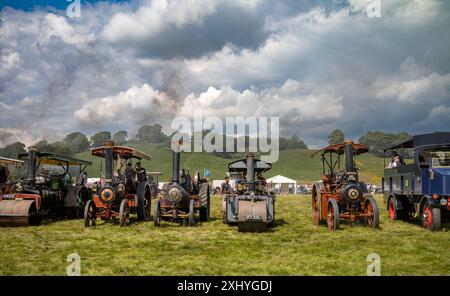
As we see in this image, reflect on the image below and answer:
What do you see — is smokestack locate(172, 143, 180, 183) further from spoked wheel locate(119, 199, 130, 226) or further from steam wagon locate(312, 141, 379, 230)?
steam wagon locate(312, 141, 379, 230)

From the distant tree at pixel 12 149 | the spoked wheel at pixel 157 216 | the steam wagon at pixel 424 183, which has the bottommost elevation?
the spoked wheel at pixel 157 216

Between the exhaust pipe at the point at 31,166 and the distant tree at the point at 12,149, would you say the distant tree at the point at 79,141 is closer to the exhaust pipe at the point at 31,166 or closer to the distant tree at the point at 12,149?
the distant tree at the point at 12,149

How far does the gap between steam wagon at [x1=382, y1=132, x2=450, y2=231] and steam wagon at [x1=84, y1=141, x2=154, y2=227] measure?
8.30 metres

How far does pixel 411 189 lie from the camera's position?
12281mm

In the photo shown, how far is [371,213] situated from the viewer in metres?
11.3

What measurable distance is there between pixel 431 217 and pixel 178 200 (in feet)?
22.2

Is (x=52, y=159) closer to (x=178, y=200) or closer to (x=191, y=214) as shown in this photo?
(x=178, y=200)

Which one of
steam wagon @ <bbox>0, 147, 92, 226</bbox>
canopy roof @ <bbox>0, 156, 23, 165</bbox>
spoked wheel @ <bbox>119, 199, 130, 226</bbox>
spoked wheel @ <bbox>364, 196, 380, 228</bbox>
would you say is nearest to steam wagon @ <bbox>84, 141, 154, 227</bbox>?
spoked wheel @ <bbox>119, 199, 130, 226</bbox>

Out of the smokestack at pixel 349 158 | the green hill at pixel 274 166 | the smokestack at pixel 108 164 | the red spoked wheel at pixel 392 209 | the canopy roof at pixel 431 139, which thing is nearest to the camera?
the smokestack at pixel 349 158

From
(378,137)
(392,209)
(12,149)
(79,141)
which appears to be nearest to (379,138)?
(378,137)

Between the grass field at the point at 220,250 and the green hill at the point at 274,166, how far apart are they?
56.1 meters

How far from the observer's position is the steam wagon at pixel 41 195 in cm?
1178

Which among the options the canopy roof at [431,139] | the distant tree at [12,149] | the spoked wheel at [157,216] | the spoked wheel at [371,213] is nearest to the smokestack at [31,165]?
the spoked wheel at [157,216]

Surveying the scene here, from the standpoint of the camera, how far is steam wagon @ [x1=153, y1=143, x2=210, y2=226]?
11.6 meters
